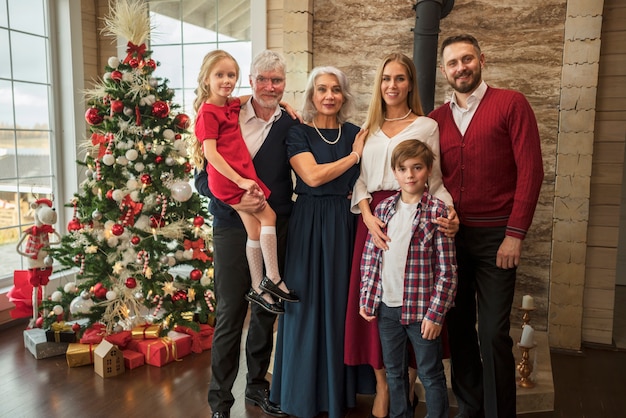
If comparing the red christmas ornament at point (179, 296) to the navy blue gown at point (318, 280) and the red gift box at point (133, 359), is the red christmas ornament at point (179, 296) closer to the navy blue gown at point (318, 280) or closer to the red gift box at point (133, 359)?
the red gift box at point (133, 359)

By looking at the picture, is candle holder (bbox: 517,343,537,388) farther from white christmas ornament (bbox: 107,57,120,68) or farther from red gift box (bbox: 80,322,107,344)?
white christmas ornament (bbox: 107,57,120,68)

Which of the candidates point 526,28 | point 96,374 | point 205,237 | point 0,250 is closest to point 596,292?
point 526,28

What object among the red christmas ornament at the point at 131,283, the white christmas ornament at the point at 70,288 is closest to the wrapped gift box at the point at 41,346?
the white christmas ornament at the point at 70,288

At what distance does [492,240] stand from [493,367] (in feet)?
1.76

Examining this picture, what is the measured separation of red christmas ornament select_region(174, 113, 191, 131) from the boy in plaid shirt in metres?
1.98

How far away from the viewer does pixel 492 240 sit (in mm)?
2283

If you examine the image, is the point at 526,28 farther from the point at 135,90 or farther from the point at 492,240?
the point at 135,90

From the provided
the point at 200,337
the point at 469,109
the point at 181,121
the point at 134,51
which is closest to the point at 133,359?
the point at 200,337

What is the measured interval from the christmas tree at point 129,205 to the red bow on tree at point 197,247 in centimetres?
2

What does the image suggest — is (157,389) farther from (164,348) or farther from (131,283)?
(131,283)

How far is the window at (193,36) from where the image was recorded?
14.9ft

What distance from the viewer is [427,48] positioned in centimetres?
338

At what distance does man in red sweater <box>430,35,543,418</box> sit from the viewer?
2180 millimetres

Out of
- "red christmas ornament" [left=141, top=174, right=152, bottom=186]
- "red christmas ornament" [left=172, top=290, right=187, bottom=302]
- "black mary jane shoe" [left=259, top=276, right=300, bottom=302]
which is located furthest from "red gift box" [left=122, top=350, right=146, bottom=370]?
"black mary jane shoe" [left=259, top=276, right=300, bottom=302]
